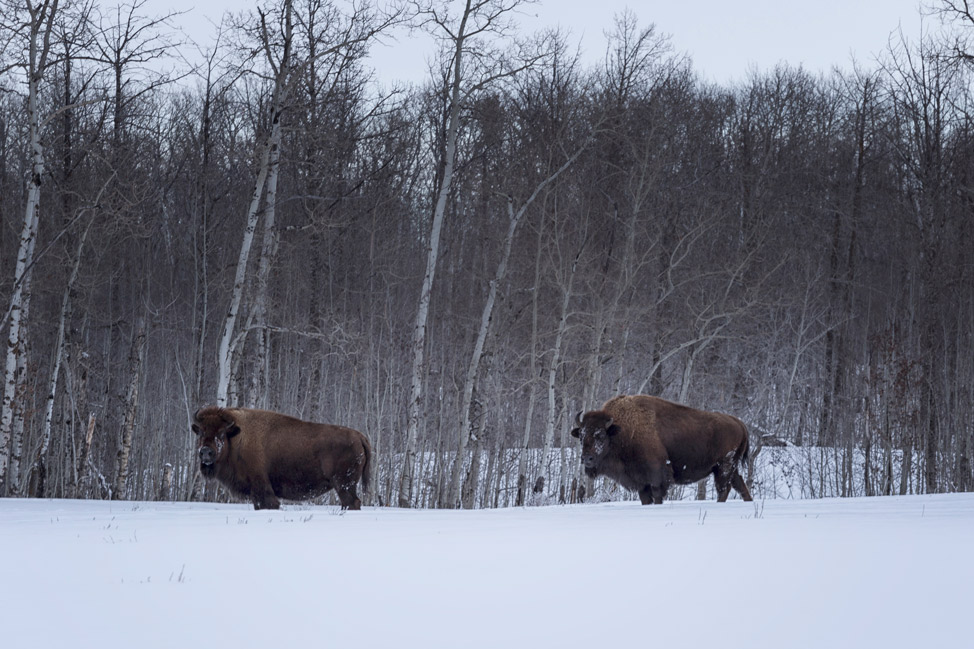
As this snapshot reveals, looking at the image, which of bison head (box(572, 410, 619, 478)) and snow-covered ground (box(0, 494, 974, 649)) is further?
bison head (box(572, 410, 619, 478))

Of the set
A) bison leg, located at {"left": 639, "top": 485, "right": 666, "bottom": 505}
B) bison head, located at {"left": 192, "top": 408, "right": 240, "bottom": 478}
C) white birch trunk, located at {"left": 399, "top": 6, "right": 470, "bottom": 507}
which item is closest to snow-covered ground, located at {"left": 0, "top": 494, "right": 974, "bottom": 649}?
bison head, located at {"left": 192, "top": 408, "right": 240, "bottom": 478}

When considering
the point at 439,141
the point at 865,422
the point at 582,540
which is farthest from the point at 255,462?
the point at 865,422

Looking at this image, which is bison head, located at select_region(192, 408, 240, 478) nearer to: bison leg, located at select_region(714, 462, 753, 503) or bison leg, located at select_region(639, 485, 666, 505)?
bison leg, located at select_region(639, 485, 666, 505)

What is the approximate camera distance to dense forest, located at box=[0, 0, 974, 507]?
707 inches

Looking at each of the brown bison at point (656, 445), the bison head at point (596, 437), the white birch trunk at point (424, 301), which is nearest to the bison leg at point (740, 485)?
the brown bison at point (656, 445)

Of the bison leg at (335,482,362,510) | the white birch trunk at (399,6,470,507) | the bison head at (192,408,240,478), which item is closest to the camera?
the bison head at (192,408,240,478)

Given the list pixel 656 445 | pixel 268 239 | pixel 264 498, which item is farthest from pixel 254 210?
pixel 656 445

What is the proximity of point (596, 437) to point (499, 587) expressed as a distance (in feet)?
26.2

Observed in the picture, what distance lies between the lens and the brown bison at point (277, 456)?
1227 cm

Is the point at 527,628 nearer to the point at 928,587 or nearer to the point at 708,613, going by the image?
the point at 708,613

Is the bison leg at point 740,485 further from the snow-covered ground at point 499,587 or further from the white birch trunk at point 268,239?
the white birch trunk at point 268,239

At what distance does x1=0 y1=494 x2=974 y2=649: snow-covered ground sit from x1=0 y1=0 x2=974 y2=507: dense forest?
9.90 meters

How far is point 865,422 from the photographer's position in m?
22.6

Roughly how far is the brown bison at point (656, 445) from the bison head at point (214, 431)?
15.6 feet
